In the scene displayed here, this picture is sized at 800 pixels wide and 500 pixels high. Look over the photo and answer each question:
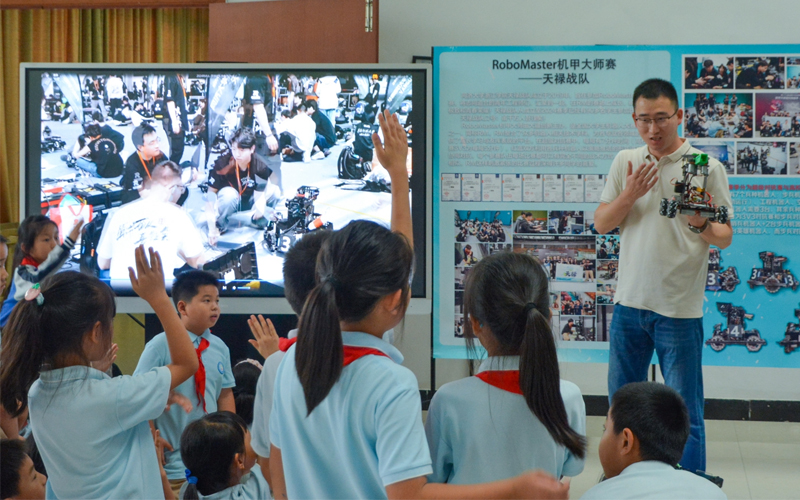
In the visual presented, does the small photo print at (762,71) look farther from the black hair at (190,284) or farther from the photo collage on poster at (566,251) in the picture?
the black hair at (190,284)

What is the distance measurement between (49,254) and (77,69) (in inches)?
34.0

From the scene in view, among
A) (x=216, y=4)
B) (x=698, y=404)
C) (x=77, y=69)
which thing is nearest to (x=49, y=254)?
(x=77, y=69)

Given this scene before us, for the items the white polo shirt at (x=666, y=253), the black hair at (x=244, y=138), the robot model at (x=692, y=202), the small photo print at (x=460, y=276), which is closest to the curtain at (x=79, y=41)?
the black hair at (x=244, y=138)

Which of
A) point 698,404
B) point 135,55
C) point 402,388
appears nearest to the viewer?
point 402,388

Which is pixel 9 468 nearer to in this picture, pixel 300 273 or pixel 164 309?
pixel 164 309

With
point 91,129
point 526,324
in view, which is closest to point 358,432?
point 526,324

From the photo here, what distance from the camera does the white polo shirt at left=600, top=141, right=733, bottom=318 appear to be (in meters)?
2.49

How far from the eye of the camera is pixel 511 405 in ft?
4.02

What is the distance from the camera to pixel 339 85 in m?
3.24

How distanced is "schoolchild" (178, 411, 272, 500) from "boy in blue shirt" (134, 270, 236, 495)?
30 cm

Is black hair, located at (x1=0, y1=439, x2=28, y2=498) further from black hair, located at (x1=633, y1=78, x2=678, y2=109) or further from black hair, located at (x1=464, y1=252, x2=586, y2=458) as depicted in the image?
black hair, located at (x1=633, y1=78, x2=678, y2=109)

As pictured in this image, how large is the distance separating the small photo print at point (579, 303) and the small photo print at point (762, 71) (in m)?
1.22

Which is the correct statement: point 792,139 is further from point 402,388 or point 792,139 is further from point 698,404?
point 402,388

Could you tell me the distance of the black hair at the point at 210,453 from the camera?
1.72 meters
